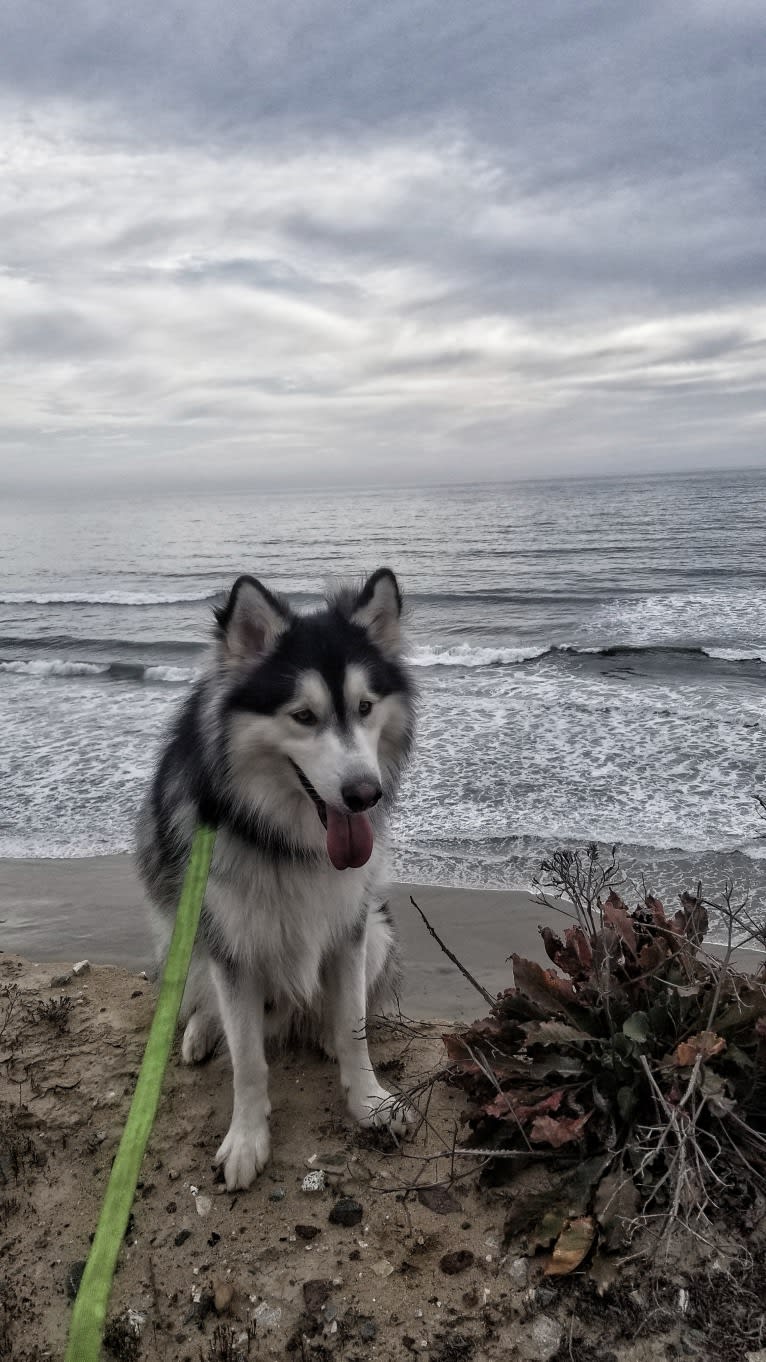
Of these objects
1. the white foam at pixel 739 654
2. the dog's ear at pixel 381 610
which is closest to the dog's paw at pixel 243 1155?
the dog's ear at pixel 381 610

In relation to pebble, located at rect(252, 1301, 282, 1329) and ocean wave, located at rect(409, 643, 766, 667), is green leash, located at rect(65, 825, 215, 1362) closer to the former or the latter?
pebble, located at rect(252, 1301, 282, 1329)

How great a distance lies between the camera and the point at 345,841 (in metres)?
2.93

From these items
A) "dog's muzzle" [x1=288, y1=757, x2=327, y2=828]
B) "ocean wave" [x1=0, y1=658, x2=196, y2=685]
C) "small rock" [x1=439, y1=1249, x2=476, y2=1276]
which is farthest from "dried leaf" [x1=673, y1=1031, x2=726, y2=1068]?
"ocean wave" [x1=0, y1=658, x2=196, y2=685]

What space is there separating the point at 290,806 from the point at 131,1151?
1253 millimetres

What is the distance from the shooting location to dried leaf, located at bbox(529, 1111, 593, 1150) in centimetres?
257

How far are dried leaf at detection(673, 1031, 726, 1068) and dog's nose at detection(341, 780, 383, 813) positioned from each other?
1.28 m

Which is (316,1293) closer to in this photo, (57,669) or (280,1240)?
(280,1240)

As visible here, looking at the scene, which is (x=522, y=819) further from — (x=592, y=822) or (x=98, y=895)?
(x=98, y=895)

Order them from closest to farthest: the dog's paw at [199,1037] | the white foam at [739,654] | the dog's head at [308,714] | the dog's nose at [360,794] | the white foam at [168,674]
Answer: the dog's nose at [360,794], the dog's head at [308,714], the dog's paw at [199,1037], the white foam at [739,654], the white foam at [168,674]

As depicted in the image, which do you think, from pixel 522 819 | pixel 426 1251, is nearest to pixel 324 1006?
pixel 426 1251

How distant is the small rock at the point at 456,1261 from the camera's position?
2498 millimetres

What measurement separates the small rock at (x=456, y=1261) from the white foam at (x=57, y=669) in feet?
46.1

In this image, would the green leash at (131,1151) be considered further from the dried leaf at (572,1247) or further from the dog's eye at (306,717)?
the dried leaf at (572,1247)

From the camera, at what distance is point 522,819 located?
722 centimetres
